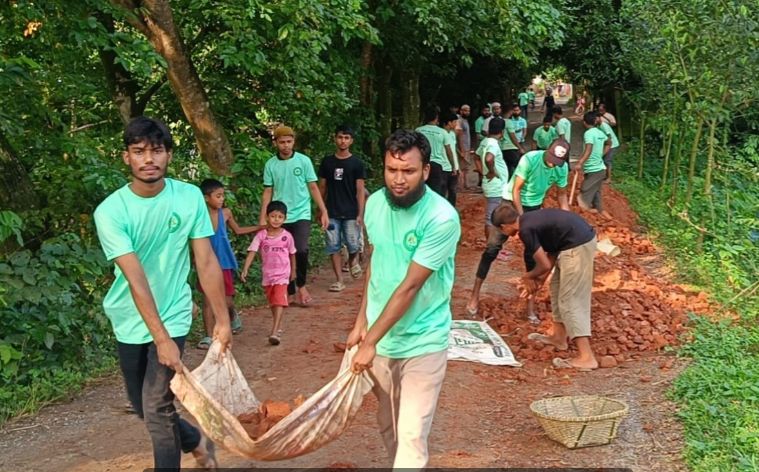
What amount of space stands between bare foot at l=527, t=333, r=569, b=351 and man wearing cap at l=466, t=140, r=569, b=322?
56 centimetres

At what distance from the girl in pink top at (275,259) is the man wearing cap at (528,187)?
196 cm

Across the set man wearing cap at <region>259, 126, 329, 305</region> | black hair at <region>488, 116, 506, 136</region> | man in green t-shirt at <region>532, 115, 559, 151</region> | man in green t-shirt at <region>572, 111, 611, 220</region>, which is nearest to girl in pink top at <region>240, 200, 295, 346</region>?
man wearing cap at <region>259, 126, 329, 305</region>

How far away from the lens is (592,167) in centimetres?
1299

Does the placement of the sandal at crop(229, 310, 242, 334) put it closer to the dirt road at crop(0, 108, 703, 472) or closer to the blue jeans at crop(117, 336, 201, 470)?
the dirt road at crop(0, 108, 703, 472)

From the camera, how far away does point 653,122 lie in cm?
1580

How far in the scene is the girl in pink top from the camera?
286 inches

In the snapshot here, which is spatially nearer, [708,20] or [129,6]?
[129,6]

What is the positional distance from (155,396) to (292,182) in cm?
454

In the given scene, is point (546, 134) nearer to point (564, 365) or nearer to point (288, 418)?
point (564, 365)

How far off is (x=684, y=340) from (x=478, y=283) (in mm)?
2045

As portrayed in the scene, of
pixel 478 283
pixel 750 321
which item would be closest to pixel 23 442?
pixel 478 283

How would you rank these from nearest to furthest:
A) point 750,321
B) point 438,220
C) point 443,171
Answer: point 438,220, point 750,321, point 443,171

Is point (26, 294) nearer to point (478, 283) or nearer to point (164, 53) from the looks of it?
point (164, 53)

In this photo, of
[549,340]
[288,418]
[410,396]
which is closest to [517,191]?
[549,340]
